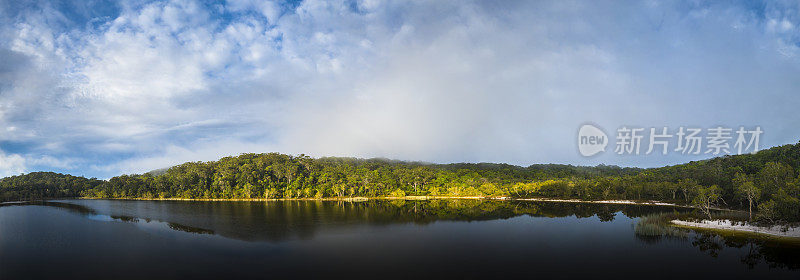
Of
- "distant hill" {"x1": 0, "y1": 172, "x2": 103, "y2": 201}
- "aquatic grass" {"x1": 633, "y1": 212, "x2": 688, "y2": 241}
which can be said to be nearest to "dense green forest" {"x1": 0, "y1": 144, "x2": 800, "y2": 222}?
"distant hill" {"x1": 0, "y1": 172, "x2": 103, "y2": 201}

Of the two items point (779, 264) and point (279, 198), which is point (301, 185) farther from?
point (779, 264)

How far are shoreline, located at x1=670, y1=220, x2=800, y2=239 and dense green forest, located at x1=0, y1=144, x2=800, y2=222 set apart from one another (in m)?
28.1

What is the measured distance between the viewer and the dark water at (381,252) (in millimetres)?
23062

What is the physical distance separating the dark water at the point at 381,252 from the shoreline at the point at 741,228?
4.22 m

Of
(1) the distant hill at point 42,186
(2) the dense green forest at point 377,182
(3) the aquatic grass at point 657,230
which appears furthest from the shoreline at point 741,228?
(1) the distant hill at point 42,186

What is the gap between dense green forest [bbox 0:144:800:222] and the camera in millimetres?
76625

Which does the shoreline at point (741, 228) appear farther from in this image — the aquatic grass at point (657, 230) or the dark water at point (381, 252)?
the dark water at point (381, 252)

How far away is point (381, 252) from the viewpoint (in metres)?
28.4

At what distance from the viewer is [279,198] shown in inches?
4141

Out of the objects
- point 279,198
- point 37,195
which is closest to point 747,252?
point 279,198

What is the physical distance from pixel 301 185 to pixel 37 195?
9623 centimetres

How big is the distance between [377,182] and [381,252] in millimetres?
79221

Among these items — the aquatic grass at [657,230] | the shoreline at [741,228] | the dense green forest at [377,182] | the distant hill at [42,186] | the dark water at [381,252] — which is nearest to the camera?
the dark water at [381,252]

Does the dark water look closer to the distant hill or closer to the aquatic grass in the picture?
the aquatic grass
